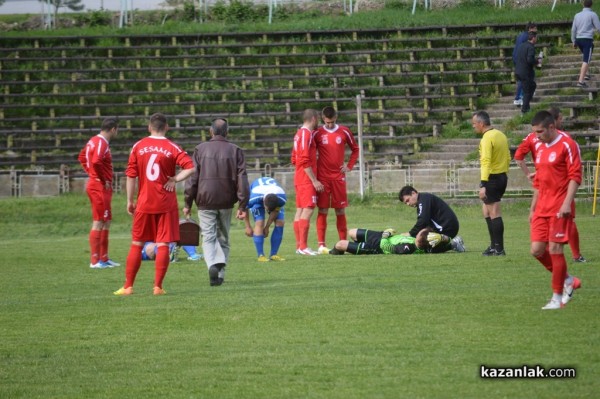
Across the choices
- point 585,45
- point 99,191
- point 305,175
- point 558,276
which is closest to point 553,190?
point 558,276

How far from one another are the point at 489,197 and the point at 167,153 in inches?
229

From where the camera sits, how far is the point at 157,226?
12945 millimetres

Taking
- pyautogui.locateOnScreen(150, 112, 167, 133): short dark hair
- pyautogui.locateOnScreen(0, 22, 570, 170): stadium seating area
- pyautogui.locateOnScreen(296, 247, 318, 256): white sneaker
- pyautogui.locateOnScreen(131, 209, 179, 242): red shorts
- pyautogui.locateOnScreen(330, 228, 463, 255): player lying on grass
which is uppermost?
pyautogui.locateOnScreen(0, 22, 570, 170): stadium seating area

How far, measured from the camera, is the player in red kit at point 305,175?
1791cm

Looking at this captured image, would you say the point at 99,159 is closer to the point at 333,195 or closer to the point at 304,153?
the point at 304,153

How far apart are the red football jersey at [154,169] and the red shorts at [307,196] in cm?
553

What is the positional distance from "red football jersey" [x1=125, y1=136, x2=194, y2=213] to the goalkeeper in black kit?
5.39 m

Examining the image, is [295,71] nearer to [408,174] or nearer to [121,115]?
[121,115]

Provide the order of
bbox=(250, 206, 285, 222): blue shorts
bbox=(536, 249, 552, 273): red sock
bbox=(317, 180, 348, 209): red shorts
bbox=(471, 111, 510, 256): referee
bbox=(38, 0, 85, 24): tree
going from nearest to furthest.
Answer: bbox=(536, 249, 552, 273): red sock < bbox=(471, 111, 510, 256): referee < bbox=(250, 206, 285, 222): blue shorts < bbox=(317, 180, 348, 209): red shorts < bbox=(38, 0, 85, 24): tree

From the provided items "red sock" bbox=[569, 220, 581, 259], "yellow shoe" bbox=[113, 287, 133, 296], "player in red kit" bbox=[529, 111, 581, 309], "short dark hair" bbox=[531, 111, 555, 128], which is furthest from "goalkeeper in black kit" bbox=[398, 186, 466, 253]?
"short dark hair" bbox=[531, 111, 555, 128]

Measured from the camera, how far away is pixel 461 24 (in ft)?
138

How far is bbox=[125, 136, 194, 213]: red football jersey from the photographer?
12.9 m

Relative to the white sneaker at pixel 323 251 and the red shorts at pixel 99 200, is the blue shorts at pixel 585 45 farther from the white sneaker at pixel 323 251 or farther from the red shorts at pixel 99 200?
the red shorts at pixel 99 200

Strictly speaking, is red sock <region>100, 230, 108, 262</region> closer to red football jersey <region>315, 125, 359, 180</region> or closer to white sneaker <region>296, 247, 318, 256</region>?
white sneaker <region>296, 247, 318, 256</region>
